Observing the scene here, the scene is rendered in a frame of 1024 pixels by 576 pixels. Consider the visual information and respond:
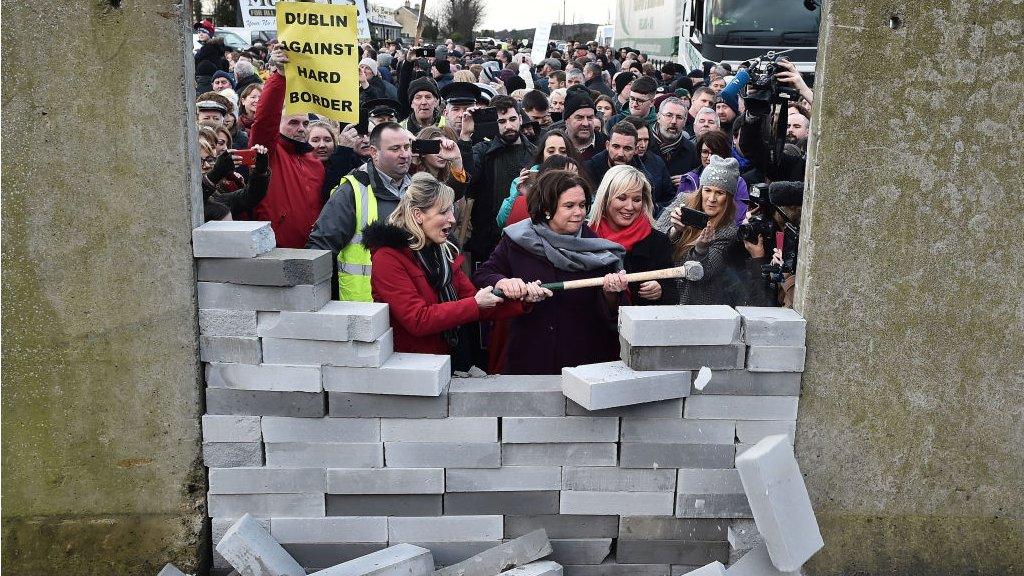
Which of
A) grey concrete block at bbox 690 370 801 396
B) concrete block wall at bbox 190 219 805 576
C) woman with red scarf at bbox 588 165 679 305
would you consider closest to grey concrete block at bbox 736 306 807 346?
concrete block wall at bbox 190 219 805 576

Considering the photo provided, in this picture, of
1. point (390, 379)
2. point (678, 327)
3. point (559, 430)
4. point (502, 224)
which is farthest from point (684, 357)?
point (502, 224)

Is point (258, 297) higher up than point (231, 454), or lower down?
higher up

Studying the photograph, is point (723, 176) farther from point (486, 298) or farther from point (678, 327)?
point (486, 298)

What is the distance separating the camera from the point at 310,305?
399 centimetres

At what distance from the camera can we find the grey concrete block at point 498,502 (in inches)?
166

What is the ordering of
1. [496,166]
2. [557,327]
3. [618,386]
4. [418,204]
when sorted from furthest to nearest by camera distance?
1. [496,166]
2. [557,327]
3. [418,204]
4. [618,386]

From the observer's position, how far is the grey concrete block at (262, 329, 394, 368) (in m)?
4.02

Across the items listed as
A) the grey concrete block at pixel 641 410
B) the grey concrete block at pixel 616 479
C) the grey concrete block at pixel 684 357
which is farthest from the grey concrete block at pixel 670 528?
the grey concrete block at pixel 684 357

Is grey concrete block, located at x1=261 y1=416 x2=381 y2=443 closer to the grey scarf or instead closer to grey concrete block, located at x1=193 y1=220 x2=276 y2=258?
grey concrete block, located at x1=193 y1=220 x2=276 y2=258

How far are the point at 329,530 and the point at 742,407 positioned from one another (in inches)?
72.3

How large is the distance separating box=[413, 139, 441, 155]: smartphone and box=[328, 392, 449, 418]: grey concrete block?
94.8 inches

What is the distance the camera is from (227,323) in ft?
13.2

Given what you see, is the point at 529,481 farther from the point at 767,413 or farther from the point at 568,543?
the point at 767,413

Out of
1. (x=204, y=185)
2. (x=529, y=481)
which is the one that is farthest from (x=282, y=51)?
(x=529, y=481)
